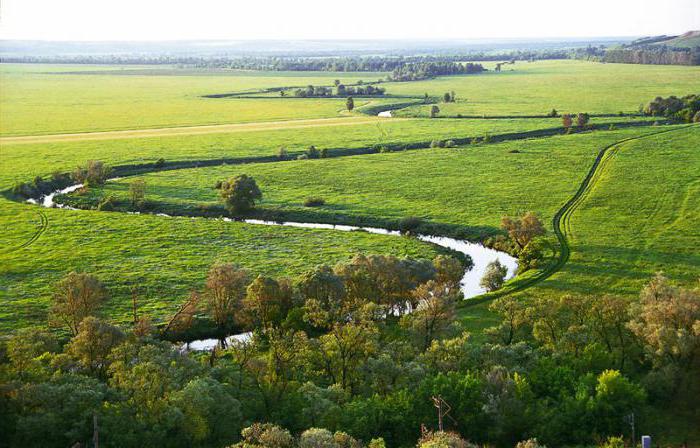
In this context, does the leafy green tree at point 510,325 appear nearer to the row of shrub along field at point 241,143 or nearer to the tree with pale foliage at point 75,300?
the tree with pale foliage at point 75,300

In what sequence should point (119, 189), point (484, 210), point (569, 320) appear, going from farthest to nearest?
1. point (119, 189)
2. point (484, 210)
3. point (569, 320)

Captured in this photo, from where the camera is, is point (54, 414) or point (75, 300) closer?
point (54, 414)

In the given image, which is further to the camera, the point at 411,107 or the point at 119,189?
the point at 411,107

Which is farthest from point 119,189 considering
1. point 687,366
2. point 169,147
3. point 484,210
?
point 687,366

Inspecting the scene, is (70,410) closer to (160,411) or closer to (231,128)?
(160,411)

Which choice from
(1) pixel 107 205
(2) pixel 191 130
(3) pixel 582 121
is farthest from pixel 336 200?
(2) pixel 191 130

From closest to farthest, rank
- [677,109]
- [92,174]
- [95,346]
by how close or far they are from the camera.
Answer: [95,346], [92,174], [677,109]

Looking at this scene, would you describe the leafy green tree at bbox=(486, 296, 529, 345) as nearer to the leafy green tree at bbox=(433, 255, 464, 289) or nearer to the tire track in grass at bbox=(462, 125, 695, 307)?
the leafy green tree at bbox=(433, 255, 464, 289)

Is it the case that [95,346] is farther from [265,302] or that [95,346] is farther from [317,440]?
[317,440]

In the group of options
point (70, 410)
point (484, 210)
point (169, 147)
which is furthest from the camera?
point (169, 147)
